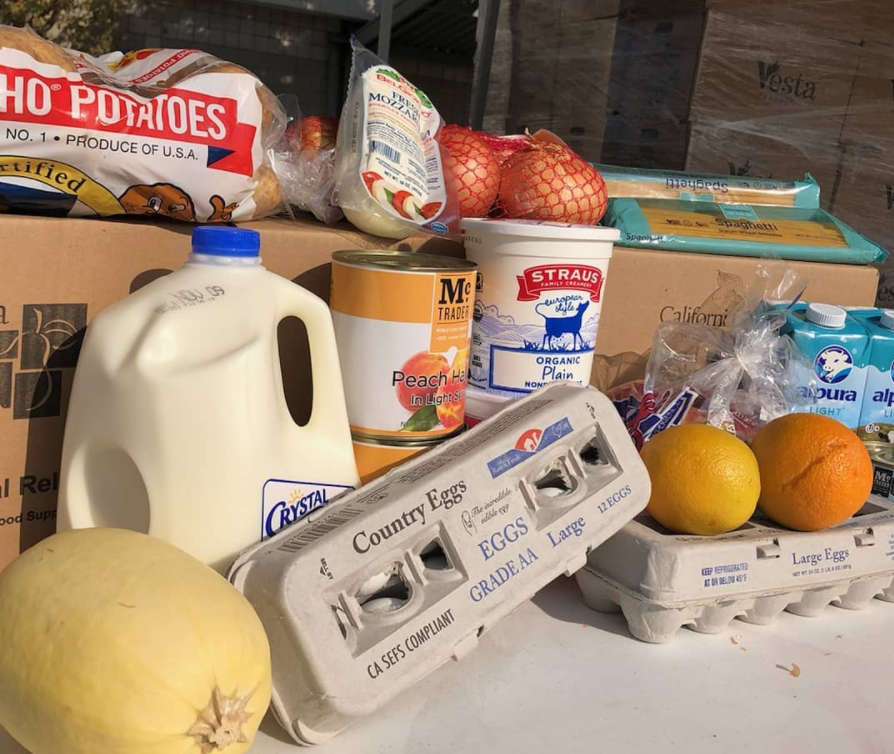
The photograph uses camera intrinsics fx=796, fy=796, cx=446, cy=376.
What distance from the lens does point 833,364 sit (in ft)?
4.28

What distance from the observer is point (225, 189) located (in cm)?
101

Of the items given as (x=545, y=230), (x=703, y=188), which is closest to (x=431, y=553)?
(x=545, y=230)

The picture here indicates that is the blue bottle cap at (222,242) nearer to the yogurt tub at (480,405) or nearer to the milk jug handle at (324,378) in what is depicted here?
the milk jug handle at (324,378)

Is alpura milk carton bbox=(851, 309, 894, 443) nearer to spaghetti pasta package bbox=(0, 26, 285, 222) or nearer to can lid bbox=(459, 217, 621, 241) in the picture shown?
can lid bbox=(459, 217, 621, 241)

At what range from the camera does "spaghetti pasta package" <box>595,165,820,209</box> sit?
1513 mm

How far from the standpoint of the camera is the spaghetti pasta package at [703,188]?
151 cm

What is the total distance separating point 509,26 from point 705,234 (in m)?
1.38

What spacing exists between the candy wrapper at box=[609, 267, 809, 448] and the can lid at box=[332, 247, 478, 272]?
0.40 m

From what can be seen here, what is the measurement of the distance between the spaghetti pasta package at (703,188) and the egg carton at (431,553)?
651mm

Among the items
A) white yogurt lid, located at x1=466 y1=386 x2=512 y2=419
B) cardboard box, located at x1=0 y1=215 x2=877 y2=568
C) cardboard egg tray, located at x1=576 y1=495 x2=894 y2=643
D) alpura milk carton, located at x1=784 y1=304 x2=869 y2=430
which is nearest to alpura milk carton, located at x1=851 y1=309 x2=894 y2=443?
alpura milk carton, located at x1=784 y1=304 x2=869 y2=430

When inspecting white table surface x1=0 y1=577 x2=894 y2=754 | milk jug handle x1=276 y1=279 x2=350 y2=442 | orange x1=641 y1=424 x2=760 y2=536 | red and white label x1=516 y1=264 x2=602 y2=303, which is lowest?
white table surface x1=0 y1=577 x2=894 y2=754

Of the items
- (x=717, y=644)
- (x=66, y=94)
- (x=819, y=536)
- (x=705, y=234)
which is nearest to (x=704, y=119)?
(x=705, y=234)

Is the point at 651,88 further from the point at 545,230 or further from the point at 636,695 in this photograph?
the point at 636,695

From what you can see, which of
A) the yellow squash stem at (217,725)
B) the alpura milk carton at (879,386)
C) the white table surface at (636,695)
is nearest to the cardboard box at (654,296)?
the alpura milk carton at (879,386)
